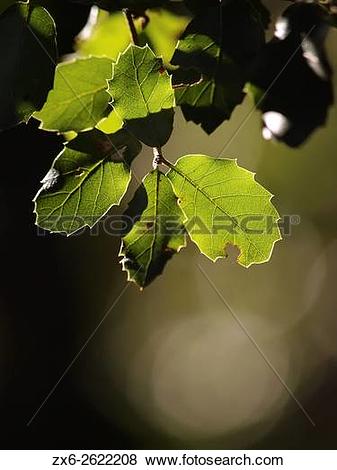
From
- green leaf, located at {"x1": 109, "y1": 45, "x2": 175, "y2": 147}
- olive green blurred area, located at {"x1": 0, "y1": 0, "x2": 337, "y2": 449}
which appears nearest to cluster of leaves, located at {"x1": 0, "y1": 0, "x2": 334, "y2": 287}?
green leaf, located at {"x1": 109, "y1": 45, "x2": 175, "y2": 147}

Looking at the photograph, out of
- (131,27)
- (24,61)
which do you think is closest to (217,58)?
(131,27)

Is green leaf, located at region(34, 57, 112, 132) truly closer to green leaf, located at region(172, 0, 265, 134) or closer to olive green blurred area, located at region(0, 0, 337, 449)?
green leaf, located at region(172, 0, 265, 134)

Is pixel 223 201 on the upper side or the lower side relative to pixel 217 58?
lower

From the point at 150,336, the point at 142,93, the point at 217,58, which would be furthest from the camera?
the point at 150,336

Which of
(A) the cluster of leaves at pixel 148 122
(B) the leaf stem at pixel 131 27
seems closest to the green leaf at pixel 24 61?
(A) the cluster of leaves at pixel 148 122

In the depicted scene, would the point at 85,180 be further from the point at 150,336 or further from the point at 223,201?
the point at 150,336

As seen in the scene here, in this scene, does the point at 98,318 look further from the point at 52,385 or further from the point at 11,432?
the point at 11,432

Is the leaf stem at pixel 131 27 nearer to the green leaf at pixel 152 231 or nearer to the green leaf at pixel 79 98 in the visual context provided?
the green leaf at pixel 79 98

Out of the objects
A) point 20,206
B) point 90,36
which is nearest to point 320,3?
point 90,36
